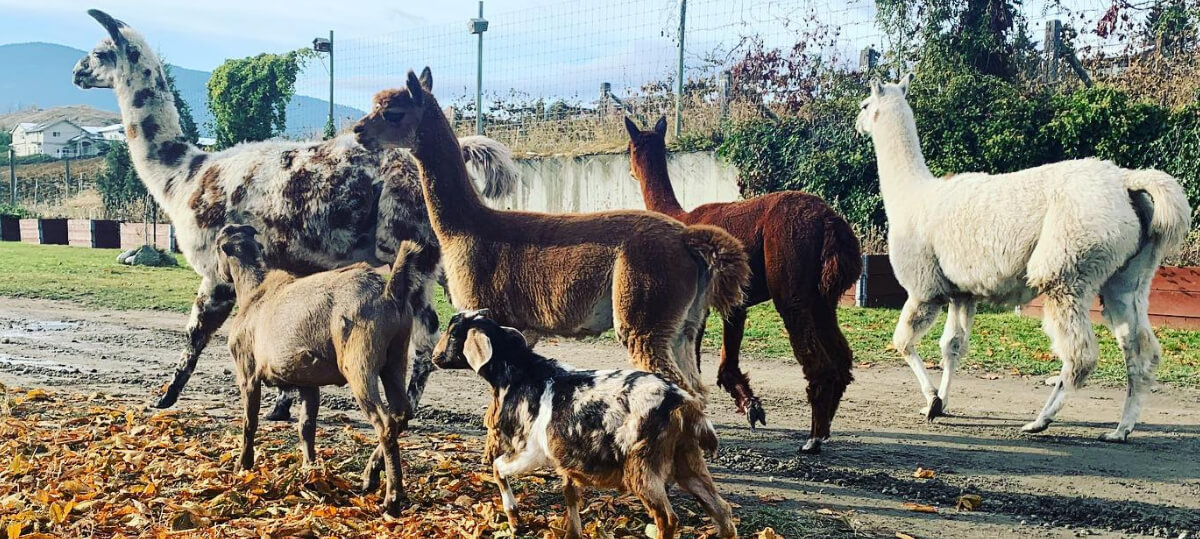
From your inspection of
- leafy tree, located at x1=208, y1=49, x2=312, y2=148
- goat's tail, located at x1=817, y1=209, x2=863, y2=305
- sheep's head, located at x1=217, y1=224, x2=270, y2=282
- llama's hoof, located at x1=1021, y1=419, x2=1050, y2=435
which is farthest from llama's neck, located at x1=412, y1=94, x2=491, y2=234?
leafy tree, located at x1=208, y1=49, x2=312, y2=148

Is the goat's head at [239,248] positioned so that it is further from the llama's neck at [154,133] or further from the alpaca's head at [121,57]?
the alpaca's head at [121,57]

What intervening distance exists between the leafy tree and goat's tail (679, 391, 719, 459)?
24915 mm

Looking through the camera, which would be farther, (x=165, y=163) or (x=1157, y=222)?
(x=165, y=163)

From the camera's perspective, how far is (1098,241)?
6594 millimetres

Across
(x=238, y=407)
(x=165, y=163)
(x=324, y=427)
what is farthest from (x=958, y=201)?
(x=165, y=163)

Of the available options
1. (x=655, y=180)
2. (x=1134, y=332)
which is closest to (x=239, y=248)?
(x=655, y=180)

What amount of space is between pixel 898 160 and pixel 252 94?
75.4 feet

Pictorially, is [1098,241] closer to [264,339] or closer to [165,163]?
[264,339]

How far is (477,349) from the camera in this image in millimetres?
4566

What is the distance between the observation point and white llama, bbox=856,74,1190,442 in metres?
6.66

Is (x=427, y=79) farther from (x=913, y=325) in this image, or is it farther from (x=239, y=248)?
(x=913, y=325)

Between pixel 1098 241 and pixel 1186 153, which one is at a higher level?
pixel 1186 153

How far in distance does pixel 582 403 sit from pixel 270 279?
228 centimetres

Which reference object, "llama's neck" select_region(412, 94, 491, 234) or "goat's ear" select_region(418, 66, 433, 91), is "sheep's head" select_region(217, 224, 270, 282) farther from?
"goat's ear" select_region(418, 66, 433, 91)
